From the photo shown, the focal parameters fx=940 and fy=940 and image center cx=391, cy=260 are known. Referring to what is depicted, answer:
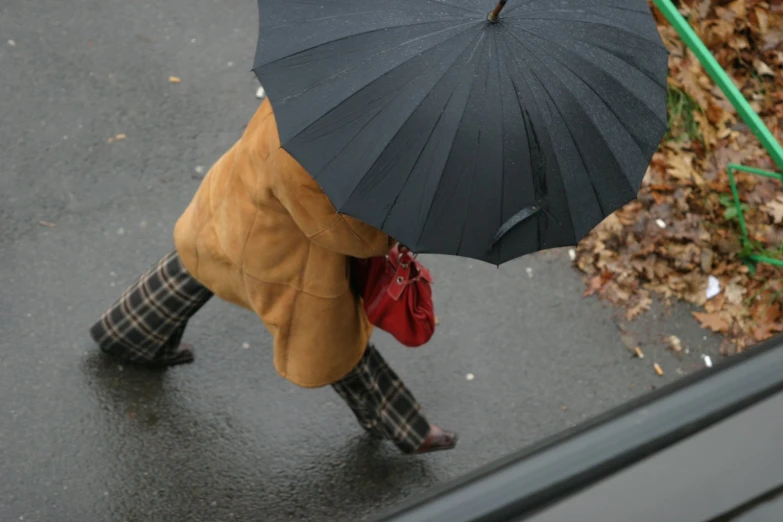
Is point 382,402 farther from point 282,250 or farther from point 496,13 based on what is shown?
point 496,13

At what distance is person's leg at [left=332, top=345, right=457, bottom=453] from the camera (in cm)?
338

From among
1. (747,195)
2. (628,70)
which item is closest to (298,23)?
(628,70)

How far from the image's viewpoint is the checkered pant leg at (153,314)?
3.30m

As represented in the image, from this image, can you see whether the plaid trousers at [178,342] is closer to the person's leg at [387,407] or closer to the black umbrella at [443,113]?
the person's leg at [387,407]

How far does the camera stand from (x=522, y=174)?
2.29 m

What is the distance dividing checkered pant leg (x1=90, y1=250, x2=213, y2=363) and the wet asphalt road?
0.21 metres

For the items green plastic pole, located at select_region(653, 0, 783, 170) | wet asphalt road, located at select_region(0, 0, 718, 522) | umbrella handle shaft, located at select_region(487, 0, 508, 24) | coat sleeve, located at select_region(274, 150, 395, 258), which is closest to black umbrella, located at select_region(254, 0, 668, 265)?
umbrella handle shaft, located at select_region(487, 0, 508, 24)

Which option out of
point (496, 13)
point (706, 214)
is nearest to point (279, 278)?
point (496, 13)

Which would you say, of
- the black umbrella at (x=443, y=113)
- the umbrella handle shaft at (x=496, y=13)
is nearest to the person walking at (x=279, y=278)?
the black umbrella at (x=443, y=113)

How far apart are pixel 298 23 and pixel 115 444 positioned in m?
2.06

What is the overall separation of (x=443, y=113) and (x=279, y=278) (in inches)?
33.4

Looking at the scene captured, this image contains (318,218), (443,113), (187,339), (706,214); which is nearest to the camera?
(443,113)

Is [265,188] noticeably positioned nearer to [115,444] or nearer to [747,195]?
[115,444]

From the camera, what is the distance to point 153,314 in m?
3.45
